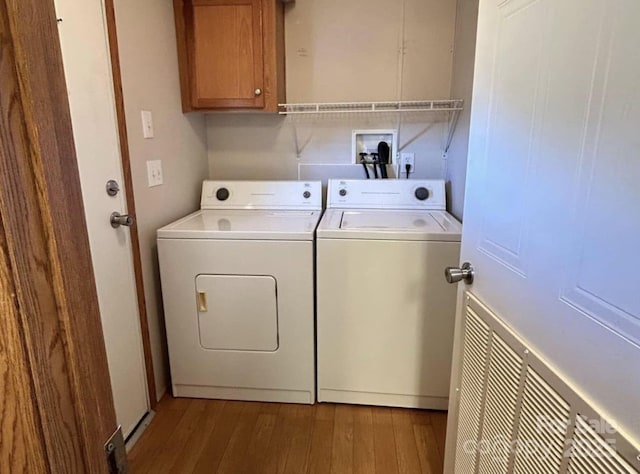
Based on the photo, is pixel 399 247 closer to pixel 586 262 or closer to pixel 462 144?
pixel 462 144

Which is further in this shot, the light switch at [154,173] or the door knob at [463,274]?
the light switch at [154,173]

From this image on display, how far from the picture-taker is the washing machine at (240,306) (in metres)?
1.78

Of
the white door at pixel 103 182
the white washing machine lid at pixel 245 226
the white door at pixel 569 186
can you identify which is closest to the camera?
the white door at pixel 569 186

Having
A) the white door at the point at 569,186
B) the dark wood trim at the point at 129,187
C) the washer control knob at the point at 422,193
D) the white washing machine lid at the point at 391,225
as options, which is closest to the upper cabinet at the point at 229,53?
the dark wood trim at the point at 129,187

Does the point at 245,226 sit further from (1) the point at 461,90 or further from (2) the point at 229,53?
(1) the point at 461,90

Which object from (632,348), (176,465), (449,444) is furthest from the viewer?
(176,465)

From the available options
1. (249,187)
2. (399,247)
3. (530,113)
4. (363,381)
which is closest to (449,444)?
(363,381)

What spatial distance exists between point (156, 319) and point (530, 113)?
1.84 m

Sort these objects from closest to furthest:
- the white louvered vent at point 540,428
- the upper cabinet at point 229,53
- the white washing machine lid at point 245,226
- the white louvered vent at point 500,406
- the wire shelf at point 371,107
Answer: the white louvered vent at point 540,428 < the white louvered vent at point 500,406 < the white washing machine lid at point 245,226 < the upper cabinet at point 229,53 < the wire shelf at point 371,107

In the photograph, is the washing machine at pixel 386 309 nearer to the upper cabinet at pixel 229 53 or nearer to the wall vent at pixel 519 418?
the wall vent at pixel 519 418

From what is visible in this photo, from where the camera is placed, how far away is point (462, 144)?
2.01 meters

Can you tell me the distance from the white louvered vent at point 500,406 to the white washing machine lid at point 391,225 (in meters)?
0.79

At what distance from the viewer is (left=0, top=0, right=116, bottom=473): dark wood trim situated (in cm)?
40

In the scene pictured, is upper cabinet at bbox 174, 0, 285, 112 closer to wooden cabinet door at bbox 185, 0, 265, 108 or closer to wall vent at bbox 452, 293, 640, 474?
wooden cabinet door at bbox 185, 0, 265, 108
